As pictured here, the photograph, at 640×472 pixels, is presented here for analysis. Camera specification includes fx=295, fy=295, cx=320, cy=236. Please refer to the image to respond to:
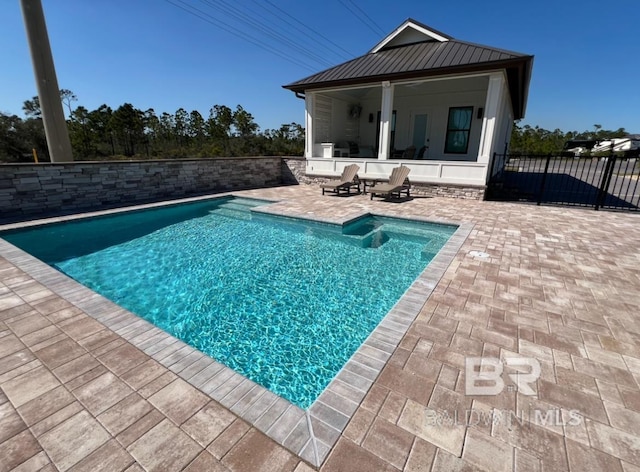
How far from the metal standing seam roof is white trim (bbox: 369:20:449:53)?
0.55 ft

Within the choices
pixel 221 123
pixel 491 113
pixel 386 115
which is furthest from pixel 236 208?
pixel 221 123

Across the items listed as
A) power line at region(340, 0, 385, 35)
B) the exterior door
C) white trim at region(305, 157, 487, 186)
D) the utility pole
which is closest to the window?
the exterior door

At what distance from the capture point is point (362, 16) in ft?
64.2

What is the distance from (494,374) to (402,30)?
13.9 meters

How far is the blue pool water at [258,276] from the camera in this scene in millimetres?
3178

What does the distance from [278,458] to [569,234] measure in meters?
7.18

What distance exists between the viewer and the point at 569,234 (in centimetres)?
616

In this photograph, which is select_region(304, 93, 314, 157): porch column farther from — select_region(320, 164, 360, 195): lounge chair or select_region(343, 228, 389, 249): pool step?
select_region(343, 228, 389, 249): pool step

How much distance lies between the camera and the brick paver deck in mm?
1660

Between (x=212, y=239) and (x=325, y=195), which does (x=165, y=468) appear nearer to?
(x=212, y=239)

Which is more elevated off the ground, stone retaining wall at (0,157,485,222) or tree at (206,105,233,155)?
tree at (206,105,233,155)

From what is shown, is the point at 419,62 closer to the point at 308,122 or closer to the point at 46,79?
the point at 308,122

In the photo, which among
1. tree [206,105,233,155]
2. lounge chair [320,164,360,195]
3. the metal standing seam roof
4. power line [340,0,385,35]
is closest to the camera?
the metal standing seam roof

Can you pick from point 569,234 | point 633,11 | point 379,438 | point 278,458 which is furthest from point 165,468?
point 633,11
